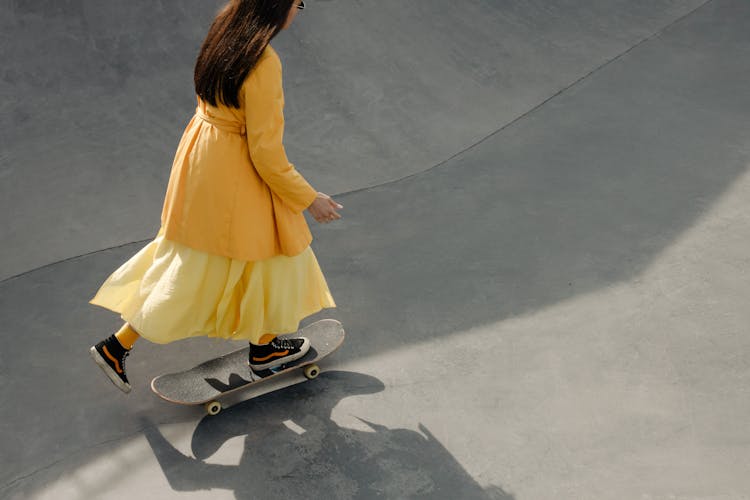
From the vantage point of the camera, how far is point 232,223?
345 centimetres

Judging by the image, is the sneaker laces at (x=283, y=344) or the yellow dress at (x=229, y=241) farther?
the sneaker laces at (x=283, y=344)

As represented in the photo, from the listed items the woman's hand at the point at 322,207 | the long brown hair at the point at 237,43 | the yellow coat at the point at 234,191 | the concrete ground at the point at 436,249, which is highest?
the long brown hair at the point at 237,43

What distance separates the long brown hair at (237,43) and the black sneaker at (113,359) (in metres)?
1.21

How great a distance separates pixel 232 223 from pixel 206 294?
358mm

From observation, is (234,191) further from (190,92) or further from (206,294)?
(190,92)

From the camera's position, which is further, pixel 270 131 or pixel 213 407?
pixel 213 407

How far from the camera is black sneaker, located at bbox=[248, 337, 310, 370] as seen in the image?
150 inches

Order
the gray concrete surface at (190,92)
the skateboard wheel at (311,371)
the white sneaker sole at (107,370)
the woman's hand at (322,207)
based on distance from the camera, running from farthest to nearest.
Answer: the gray concrete surface at (190,92), the skateboard wheel at (311,371), the white sneaker sole at (107,370), the woman's hand at (322,207)

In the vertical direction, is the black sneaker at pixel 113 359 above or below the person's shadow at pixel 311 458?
above

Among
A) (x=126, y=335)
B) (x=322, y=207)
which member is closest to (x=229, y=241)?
(x=322, y=207)

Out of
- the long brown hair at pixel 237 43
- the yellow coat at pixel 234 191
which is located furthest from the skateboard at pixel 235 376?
the long brown hair at pixel 237 43

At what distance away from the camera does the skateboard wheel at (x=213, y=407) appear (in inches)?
146

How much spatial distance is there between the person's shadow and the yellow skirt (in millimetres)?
390

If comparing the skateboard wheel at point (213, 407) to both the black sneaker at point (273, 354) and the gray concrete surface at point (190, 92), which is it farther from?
the gray concrete surface at point (190, 92)
